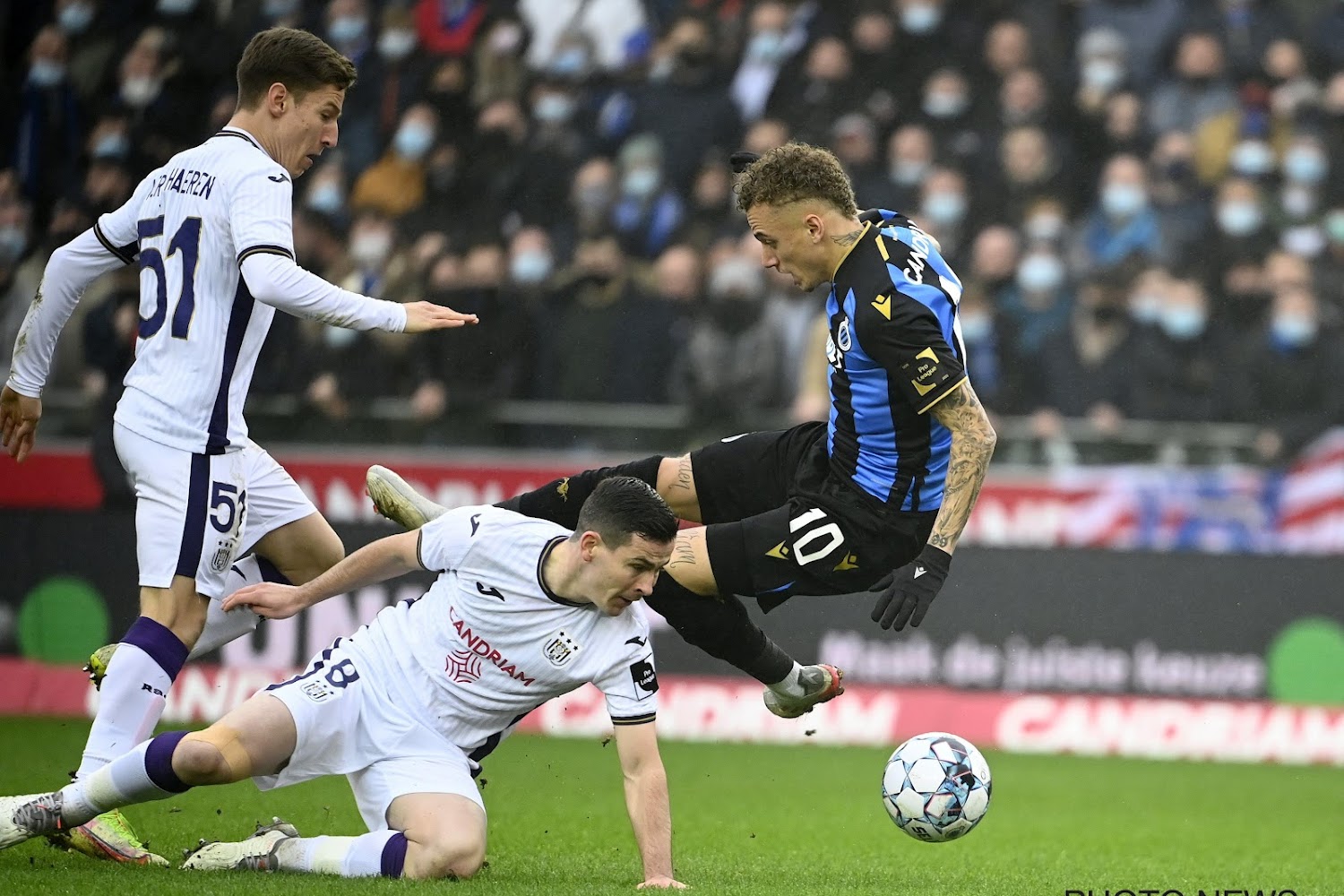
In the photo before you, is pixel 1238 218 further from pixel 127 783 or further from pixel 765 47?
pixel 127 783

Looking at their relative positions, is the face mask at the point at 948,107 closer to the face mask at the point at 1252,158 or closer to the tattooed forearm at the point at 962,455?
the face mask at the point at 1252,158

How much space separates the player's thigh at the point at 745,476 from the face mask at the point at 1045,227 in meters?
5.94

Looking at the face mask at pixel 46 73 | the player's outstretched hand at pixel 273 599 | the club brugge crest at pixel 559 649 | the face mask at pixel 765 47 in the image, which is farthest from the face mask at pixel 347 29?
the club brugge crest at pixel 559 649

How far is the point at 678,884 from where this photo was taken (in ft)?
15.6

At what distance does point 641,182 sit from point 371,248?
5.91 ft

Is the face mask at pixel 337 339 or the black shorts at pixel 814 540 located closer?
the black shorts at pixel 814 540

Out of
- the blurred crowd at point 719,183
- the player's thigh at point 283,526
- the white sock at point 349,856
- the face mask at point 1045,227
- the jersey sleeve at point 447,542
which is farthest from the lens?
the face mask at point 1045,227

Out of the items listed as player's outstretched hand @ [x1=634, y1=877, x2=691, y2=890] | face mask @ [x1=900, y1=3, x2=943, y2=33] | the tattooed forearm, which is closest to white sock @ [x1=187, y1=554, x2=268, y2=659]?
player's outstretched hand @ [x1=634, y1=877, x2=691, y2=890]

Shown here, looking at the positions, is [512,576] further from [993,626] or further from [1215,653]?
Result: [1215,653]

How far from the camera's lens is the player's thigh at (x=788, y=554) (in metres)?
5.55

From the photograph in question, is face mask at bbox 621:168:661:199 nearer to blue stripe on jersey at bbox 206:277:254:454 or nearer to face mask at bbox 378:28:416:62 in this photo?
face mask at bbox 378:28:416:62

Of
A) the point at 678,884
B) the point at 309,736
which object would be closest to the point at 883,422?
the point at 678,884

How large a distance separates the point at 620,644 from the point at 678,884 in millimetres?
684

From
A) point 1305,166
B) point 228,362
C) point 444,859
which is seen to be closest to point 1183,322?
point 1305,166
